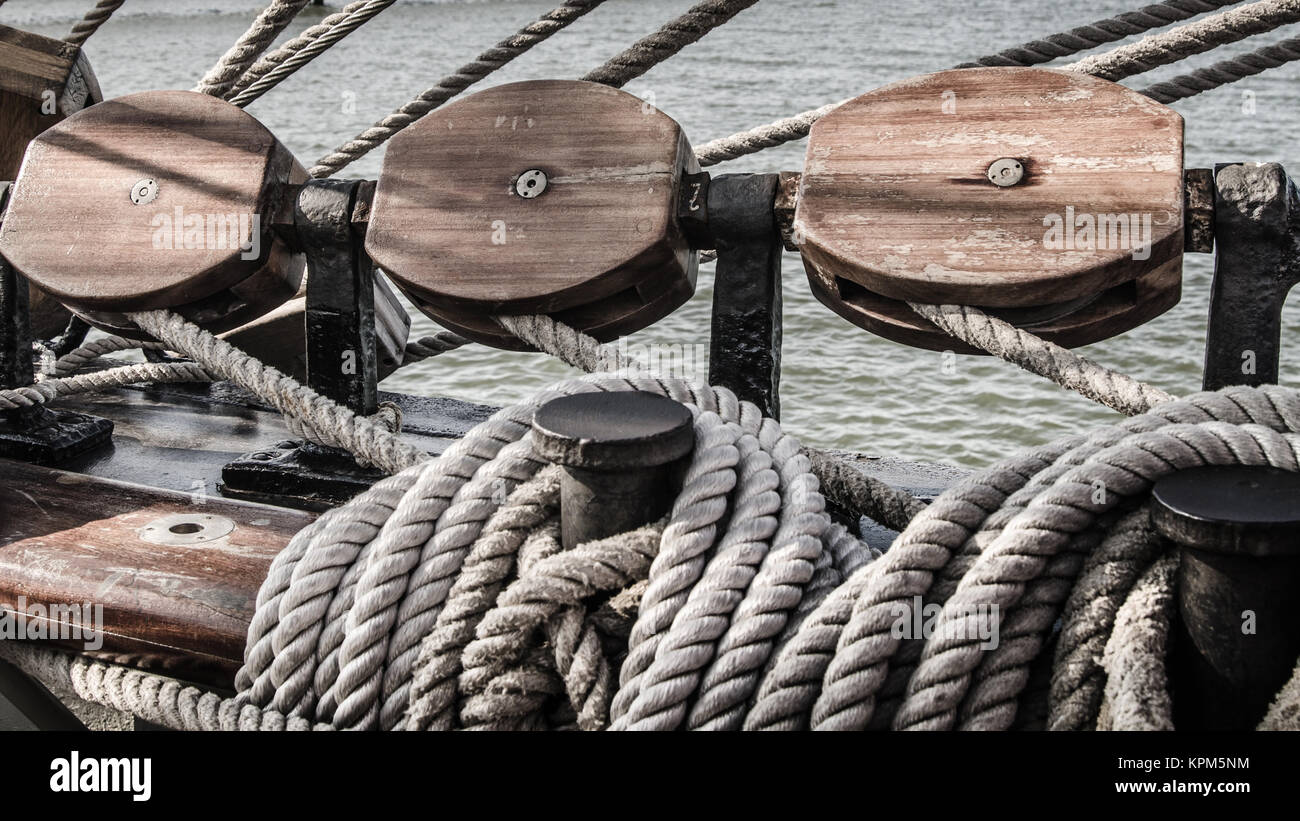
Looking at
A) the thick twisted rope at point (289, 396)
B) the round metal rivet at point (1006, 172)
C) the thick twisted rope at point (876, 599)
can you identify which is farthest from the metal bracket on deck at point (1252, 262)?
the thick twisted rope at point (289, 396)

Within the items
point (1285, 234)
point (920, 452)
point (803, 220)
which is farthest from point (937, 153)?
point (920, 452)

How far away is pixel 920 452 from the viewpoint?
15.2 ft

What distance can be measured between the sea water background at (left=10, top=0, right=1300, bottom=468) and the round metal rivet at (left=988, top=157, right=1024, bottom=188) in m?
1.35

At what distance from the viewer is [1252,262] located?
144 centimetres

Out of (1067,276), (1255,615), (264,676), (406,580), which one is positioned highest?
(1067,276)

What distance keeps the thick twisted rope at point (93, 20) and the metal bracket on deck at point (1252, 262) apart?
7.59 ft

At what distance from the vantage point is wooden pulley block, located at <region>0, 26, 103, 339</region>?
259 centimetres

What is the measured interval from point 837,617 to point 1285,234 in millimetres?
809

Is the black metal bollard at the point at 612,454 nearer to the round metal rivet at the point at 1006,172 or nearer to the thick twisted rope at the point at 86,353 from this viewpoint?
the round metal rivet at the point at 1006,172

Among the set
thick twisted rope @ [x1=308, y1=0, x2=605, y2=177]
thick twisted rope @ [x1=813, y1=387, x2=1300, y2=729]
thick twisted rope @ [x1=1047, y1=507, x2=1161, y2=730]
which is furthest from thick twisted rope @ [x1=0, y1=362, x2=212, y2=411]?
thick twisted rope @ [x1=1047, y1=507, x2=1161, y2=730]

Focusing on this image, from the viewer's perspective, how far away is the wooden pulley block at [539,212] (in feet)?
5.37

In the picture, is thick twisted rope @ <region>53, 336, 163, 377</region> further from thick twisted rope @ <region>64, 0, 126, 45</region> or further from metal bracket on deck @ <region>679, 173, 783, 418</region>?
metal bracket on deck @ <region>679, 173, 783, 418</region>

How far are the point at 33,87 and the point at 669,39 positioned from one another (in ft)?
4.80
